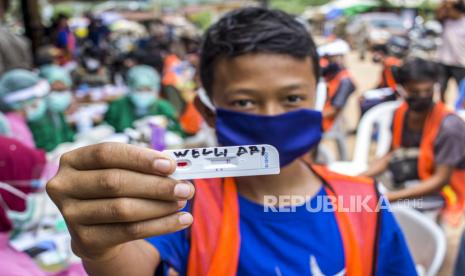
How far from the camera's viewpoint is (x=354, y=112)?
745cm

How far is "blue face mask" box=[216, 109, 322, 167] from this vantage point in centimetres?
105

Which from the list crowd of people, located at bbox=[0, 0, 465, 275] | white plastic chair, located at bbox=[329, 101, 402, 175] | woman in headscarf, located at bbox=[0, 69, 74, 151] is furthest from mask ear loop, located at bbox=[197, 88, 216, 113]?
woman in headscarf, located at bbox=[0, 69, 74, 151]

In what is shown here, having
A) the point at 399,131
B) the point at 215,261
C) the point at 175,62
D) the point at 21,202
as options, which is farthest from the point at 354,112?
the point at 215,261

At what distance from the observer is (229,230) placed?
100cm

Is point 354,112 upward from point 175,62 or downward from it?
downward

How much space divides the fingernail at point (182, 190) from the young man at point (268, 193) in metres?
0.25

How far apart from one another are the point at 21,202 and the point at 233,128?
123 centimetres

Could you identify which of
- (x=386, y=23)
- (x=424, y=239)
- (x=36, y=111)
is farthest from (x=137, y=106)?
(x=386, y=23)

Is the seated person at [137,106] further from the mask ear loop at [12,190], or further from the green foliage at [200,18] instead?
the green foliage at [200,18]

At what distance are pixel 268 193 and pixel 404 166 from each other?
5.64 ft

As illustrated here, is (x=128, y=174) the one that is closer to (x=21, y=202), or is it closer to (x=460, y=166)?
(x=21, y=202)

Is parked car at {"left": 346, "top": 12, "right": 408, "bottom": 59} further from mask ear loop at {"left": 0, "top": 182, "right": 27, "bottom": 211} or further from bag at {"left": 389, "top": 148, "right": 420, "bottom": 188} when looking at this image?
mask ear loop at {"left": 0, "top": 182, "right": 27, "bottom": 211}

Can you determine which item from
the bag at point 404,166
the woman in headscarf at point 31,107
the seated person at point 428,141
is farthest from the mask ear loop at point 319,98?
the woman in headscarf at point 31,107

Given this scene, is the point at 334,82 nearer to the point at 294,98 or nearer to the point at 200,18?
the point at 294,98
